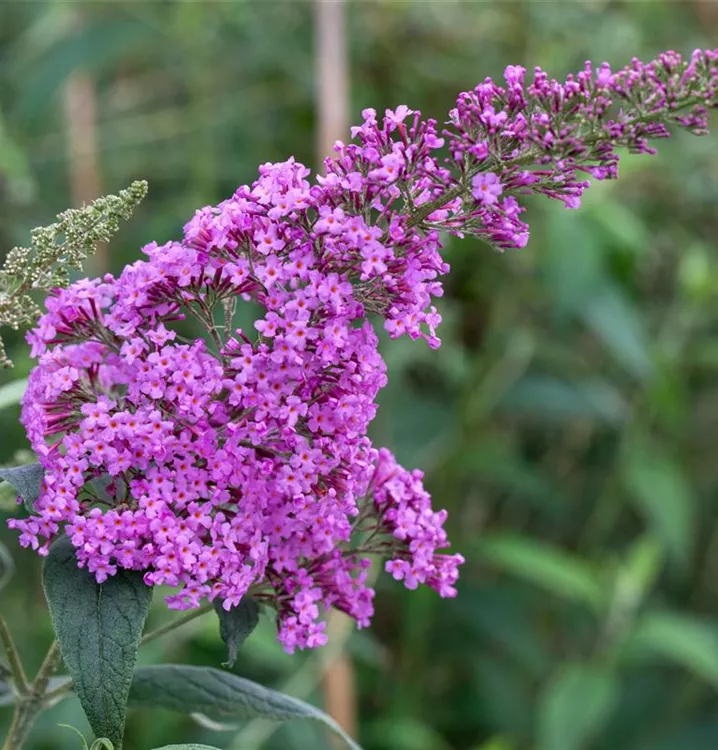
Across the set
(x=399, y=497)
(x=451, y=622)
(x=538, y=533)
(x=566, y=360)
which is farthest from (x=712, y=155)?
(x=399, y=497)

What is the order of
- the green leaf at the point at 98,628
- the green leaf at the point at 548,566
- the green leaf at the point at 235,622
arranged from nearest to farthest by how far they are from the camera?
the green leaf at the point at 98,628
the green leaf at the point at 235,622
the green leaf at the point at 548,566

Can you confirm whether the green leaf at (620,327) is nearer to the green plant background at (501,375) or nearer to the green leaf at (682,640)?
the green plant background at (501,375)

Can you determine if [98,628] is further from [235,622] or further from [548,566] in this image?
[548,566]

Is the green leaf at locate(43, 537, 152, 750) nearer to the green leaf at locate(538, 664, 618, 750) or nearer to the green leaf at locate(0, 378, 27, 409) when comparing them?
→ the green leaf at locate(0, 378, 27, 409)

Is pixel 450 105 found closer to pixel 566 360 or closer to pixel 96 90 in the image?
pixel 566 360

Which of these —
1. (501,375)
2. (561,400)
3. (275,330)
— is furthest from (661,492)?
(275,330)

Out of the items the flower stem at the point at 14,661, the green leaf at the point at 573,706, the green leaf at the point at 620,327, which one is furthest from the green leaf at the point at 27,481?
the green leaf at the point at 620,327
